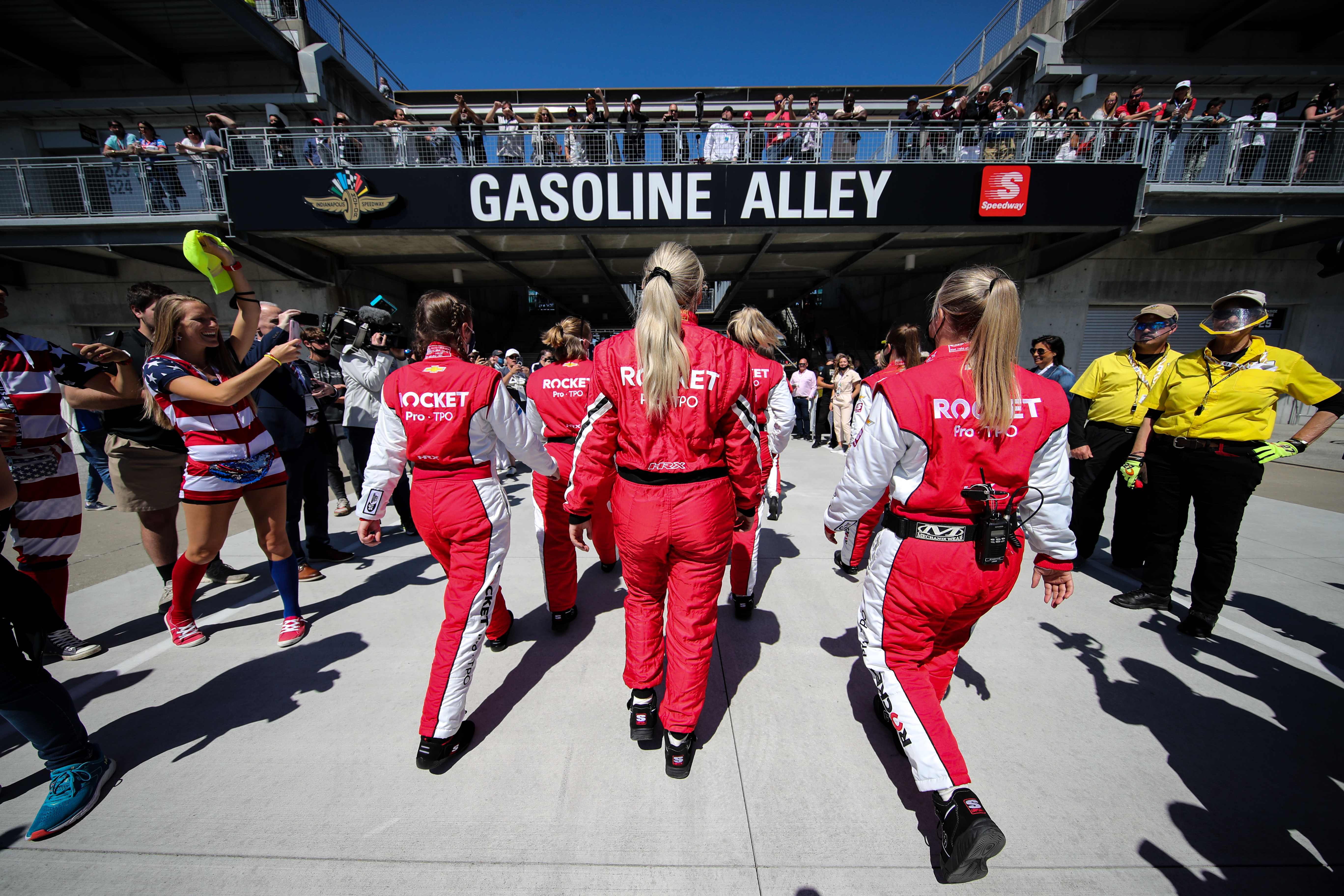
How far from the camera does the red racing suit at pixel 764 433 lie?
123 inches

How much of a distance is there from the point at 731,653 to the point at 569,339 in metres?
2.26

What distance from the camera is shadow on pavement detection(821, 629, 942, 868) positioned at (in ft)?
5.96

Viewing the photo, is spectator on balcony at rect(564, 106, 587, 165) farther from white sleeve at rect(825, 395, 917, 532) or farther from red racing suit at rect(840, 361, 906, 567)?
white sleeve at rect(825, 395, 917, 532)

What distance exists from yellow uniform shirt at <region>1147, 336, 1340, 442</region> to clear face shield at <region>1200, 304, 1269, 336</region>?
11 cm

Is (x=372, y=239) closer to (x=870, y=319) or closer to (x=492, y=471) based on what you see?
(x=492, y=471)

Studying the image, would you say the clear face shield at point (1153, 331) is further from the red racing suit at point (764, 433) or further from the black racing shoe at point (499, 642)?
the black racing shoe at point (499, 642)

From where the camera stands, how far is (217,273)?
2.42 meters

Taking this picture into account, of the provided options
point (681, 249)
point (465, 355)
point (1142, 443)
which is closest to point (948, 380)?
point (681, 249)

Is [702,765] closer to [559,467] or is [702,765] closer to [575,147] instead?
[559,467]

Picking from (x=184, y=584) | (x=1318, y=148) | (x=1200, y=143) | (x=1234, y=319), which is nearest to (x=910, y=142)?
(x=1200, y=143)

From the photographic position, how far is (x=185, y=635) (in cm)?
296

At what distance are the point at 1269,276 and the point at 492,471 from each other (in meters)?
19.2

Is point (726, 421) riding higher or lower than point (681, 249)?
lower

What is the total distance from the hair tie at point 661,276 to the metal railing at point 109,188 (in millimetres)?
12059
